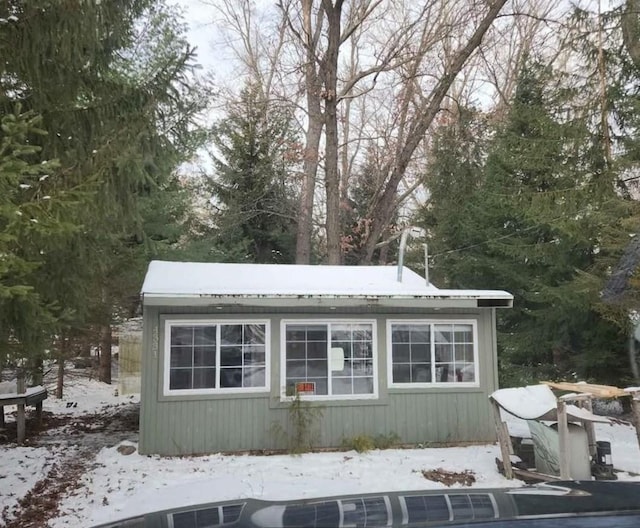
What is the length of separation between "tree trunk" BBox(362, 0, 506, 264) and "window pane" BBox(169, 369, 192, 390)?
9391 millimetres

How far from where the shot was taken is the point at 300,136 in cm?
1981

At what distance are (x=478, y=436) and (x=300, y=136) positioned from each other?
43.4 ft

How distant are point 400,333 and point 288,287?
2.01 meters

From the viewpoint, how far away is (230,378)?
870 cm

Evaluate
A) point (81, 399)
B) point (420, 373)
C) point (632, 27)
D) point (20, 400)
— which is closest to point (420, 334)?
point (420, 373)

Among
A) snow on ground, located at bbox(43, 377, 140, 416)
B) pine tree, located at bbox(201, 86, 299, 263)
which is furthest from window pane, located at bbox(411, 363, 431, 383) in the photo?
pine tree, located at bbox(201, 86, 299, 263)

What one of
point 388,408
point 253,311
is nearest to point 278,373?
point 253,311

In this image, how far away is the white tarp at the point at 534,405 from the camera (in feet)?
22.9

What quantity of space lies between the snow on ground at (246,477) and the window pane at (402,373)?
1.10 metres

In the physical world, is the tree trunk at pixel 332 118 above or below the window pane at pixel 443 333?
above

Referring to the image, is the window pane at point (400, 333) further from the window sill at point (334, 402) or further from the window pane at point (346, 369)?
the window sill at point (334, 402)

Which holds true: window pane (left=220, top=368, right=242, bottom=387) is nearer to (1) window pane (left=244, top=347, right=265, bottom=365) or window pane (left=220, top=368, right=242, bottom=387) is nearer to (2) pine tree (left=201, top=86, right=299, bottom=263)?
(1) window pane (left=244, top=347, right=265, bottom=365)

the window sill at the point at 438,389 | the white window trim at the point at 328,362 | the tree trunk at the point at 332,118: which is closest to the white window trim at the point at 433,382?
the window sill at the point at 438,389

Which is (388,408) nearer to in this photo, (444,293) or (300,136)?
(444,293)
